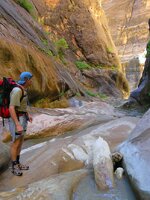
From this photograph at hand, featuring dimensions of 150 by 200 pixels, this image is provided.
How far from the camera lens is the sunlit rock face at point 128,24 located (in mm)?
64688

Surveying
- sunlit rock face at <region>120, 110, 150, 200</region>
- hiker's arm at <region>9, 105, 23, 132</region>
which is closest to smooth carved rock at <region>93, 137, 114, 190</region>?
sunlit rock face at <region>120, 110, 150, 200</region>

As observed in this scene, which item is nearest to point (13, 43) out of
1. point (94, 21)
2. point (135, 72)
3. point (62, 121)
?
point (62, 121)

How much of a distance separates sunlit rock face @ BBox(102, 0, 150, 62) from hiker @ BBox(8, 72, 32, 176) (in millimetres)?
57915

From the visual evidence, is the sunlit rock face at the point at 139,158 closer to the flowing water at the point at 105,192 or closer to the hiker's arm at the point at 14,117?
the flowing water at the point at 105,192

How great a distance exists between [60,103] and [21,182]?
27.3 ft

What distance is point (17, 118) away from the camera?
178 inches

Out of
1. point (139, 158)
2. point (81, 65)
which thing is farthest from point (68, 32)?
point (139, 158)

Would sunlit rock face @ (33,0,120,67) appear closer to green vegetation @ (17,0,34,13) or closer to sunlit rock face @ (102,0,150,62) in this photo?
green vegetation @ (17,0,34,13)

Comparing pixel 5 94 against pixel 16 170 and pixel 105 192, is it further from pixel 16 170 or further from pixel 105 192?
pixel 105 192

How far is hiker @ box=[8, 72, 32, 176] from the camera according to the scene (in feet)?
14.4

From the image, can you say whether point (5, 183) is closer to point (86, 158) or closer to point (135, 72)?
point (86, 158)

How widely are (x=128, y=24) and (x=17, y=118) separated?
2732 inches

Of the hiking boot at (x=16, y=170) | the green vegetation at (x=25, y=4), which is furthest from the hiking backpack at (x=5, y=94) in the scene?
the green vegetation at (x=25, y=4)

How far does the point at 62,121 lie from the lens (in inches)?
331
